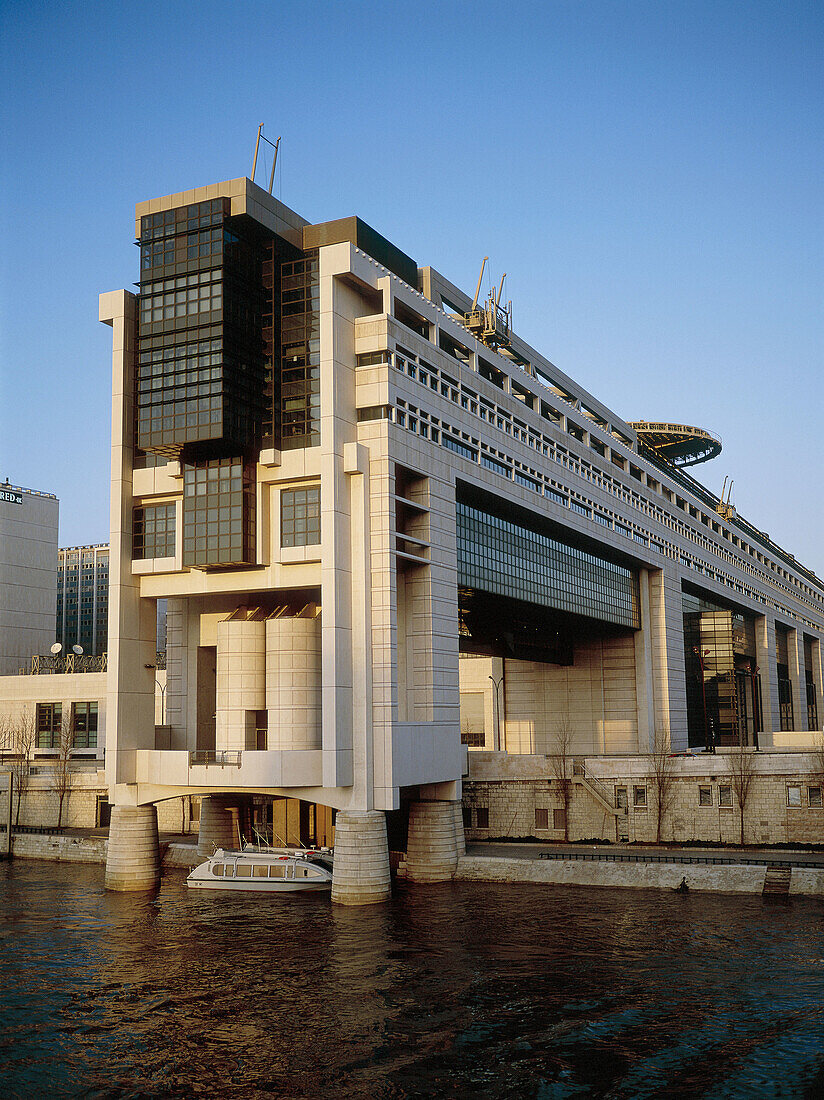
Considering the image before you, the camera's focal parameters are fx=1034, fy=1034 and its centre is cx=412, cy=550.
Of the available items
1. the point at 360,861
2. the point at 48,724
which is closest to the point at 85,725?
the point at 48,724

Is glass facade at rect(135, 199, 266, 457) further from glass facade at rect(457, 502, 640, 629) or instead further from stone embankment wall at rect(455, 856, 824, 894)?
stone embankment wall at rect(455, 856, 824, 894)

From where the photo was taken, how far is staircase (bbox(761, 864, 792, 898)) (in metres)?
58.8

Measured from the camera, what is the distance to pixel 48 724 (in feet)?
386

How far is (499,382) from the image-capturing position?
8700 centimetres

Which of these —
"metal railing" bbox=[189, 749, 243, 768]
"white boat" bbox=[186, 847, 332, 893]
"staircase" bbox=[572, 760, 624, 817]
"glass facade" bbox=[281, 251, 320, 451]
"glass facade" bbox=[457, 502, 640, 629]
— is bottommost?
"white boat" bbox=[186, 847, 332, 893]

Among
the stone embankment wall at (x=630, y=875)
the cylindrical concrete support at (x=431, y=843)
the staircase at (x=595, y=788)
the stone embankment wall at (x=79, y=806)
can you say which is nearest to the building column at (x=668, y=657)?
the staircase at (x=595, y=788)

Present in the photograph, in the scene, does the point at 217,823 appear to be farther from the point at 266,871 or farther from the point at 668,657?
the point at 668,657

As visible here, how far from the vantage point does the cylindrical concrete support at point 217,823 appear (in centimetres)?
7881

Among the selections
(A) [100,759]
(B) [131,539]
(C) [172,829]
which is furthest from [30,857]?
(B) [131,539]

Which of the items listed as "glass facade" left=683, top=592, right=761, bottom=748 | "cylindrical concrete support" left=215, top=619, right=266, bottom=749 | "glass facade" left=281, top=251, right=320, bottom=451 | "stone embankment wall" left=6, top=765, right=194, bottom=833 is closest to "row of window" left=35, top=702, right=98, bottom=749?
"stone embankment wall" left=6, top=765, right=194, bottom=833

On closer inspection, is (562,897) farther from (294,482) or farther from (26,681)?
(26,681)

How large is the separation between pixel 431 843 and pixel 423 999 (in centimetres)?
2798

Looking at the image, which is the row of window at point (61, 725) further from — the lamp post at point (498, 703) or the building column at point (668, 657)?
the building column at point (668, 657)

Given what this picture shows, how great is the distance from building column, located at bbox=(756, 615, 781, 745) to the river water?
3626 inches
